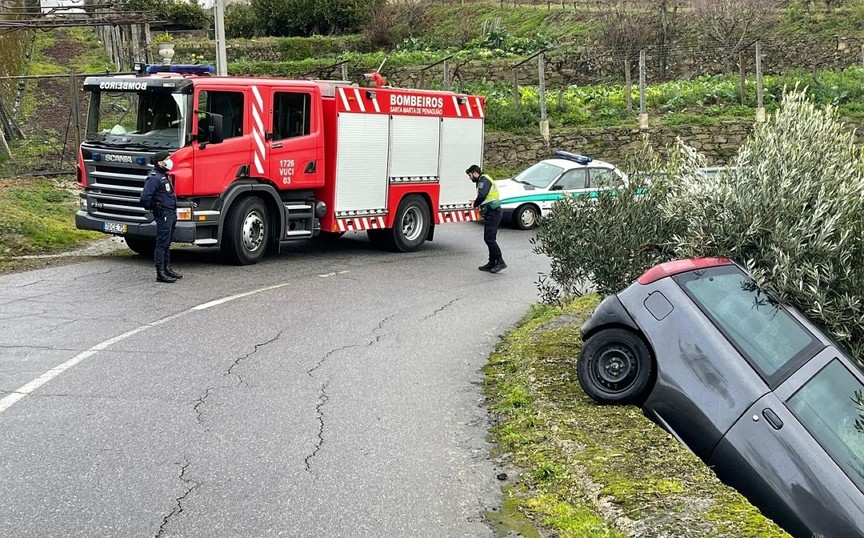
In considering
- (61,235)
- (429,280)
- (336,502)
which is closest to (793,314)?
(336,502)

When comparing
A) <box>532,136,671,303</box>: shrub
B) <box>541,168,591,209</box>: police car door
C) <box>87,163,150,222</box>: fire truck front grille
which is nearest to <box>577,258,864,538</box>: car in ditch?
<box>532,136,671,303</box>: shrub

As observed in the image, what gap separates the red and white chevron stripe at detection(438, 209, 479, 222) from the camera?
18.4 m

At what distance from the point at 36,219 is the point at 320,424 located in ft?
36.7

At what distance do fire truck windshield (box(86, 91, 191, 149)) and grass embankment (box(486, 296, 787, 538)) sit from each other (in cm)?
771

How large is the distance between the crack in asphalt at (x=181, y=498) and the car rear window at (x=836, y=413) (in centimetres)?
366

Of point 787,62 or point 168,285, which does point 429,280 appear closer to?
point 168,285

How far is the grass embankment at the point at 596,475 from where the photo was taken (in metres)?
5.30

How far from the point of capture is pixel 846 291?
731 centimetres

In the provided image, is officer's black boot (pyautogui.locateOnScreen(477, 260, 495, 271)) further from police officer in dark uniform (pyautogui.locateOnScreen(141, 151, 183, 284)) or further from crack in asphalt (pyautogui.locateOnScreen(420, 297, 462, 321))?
police officer in dark uniform (pyautogui.locateOnScreen(141, 151, 183, 284))

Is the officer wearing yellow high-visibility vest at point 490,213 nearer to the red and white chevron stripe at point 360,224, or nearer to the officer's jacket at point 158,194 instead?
the red and white chevron stripe at point 360,224

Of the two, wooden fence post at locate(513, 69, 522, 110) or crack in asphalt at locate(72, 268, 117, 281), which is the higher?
wooden fence post at locate(513, 69, 522, 110)

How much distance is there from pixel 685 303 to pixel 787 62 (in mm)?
29216

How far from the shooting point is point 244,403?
26.7 feet

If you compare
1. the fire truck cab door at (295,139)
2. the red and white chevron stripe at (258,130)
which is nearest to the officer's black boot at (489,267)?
the fire truck cab door at (295,139)
